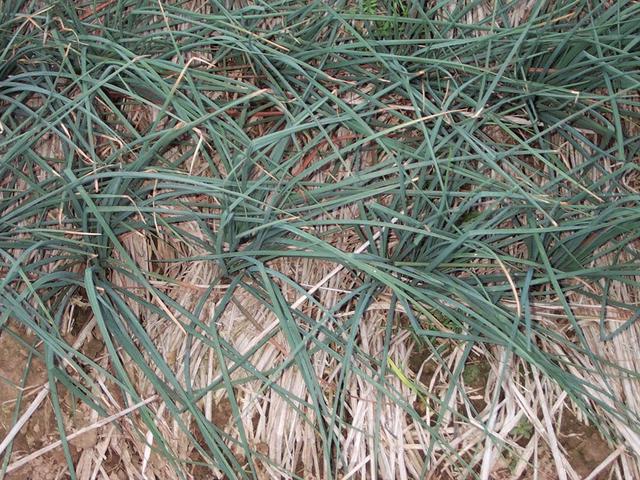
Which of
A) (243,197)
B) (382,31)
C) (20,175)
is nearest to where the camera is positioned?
(243,197)

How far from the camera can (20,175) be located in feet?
4.83

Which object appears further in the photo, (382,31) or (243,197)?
(382,31)

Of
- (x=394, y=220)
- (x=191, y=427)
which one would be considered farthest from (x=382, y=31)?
(x=191, y=427)

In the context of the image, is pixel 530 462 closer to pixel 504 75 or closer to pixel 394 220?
pixel 394 220

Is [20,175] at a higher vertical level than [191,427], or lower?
higher

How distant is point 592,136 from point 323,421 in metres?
0.94

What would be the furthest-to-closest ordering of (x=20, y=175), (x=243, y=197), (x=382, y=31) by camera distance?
1. (x=382, y=31)
2. (x=20, y=175)
3. (x=243, y=197)

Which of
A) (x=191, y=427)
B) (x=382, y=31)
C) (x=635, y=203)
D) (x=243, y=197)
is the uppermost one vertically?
(x=382, y=31)

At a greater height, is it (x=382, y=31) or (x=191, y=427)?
(x=382, y=31)

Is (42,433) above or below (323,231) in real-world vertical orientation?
below

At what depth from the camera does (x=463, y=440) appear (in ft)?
4.73

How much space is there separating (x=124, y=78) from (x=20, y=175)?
33cm

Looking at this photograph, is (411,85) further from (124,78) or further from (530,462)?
(530,462)

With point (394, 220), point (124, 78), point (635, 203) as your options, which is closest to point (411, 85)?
point (394, 220)
